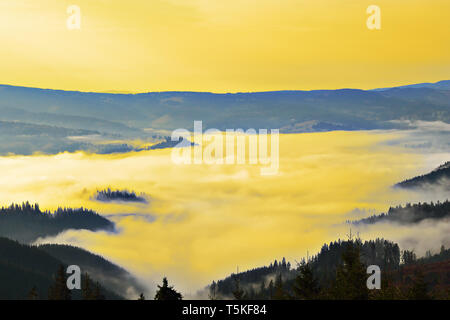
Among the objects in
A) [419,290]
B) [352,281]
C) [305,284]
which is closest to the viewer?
[352,281]

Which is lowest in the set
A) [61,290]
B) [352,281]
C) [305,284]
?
[61,290]

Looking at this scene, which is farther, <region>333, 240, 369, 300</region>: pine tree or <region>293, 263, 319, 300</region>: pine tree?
<region>293, 263, 319, 300</region>: pine tree

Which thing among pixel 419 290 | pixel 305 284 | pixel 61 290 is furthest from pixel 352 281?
pixel 61 290

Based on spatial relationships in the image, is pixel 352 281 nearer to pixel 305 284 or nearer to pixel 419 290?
pixel 305 284

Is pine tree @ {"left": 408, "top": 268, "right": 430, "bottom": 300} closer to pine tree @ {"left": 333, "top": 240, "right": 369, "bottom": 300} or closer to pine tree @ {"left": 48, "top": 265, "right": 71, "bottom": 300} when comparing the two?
pine tree @ {"left": 333, "top": 240, "right": 369, "bottom": 300}

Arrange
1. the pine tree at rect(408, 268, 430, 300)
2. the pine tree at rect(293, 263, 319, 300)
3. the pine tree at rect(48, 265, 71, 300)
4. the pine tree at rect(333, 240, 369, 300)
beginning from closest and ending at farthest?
the pine tree at rect(333, 240, 369, 300) < the pine tree at rect(408, 268, 430, 300) < the pine tree at rect(293, 263, 319, 300) < the pine tree at rect(48, 265, 71, 300)

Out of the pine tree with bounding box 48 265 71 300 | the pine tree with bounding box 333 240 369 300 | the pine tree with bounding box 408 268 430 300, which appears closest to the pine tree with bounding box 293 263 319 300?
the pine tree with bounding box 333 240 369 300

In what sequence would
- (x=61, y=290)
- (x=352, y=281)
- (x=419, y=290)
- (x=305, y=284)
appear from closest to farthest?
1. (x=352, y=281)
2. (x=419, y=290)
3. (x=305, y=284)
4. (x=61, y=290)
